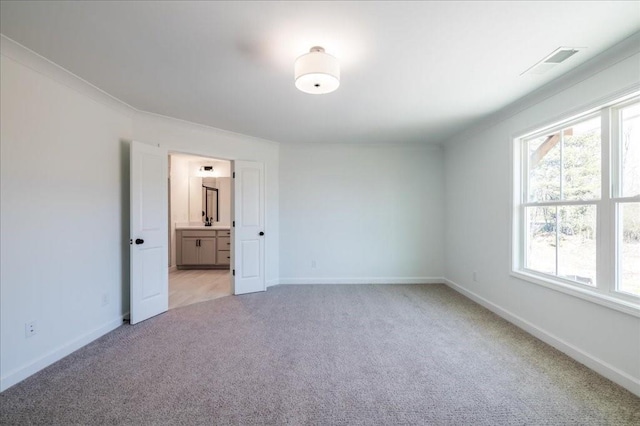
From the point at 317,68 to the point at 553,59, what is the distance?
73.6 inches

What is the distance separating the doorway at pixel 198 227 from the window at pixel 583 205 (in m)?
4.14

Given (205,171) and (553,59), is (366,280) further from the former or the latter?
(205,171)

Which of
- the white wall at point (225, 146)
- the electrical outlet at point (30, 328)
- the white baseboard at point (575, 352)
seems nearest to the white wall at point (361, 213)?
the white wall at point (225, 146)

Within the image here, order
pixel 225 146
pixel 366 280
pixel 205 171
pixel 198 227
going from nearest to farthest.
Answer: pixel 225 146 < pixel 366 280 < pixel 198 227 < pixel 205 171

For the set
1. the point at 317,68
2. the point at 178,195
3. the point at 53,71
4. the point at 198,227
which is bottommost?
the point at 198,227

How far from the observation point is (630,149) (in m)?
2.17

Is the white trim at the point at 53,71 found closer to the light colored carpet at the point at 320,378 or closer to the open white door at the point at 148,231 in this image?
the open white door at the point at 148,231

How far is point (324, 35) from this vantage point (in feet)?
6.48

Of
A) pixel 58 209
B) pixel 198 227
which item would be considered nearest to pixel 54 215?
pixel 58 209

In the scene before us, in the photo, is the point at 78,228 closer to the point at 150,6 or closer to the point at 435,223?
the point at 150,6

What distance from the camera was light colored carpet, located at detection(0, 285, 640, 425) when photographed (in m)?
1.80

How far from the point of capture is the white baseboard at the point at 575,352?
6.72 feet

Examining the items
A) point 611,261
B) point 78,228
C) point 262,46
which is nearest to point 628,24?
point 611,261

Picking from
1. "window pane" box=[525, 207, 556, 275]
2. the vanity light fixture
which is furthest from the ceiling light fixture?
the vanity light fixture
